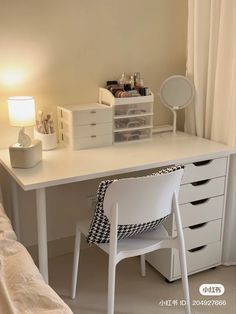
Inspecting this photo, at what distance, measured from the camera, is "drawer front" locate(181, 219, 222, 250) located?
7.29ft

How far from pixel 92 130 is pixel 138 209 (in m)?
0.71

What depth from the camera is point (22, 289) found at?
4.12 ft

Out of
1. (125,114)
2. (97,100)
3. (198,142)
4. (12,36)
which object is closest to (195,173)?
(198,142)

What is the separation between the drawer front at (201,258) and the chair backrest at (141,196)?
0.59 metres

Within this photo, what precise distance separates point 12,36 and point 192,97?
1114 millimetres

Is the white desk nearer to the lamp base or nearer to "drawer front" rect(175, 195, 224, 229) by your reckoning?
the lamp base

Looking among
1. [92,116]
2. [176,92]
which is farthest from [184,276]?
[176,92]

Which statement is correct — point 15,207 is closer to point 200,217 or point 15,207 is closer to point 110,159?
point 110,159

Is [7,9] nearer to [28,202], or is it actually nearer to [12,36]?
[12,36]

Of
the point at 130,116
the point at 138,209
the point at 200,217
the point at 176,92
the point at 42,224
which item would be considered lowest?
Answer: the point at 200,217

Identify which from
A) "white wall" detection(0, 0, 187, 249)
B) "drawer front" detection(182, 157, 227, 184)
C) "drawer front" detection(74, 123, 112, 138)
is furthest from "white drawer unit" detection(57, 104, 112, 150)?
"drawer front" detection(182, 157, 227, 184)

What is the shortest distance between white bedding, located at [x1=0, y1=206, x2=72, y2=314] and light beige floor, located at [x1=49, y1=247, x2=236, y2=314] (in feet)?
2.42

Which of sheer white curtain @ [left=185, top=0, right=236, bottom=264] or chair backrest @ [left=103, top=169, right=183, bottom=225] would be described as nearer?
chair backrest @ [left=103, top=169, right=183, bottom=225]

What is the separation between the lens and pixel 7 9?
2.08m
